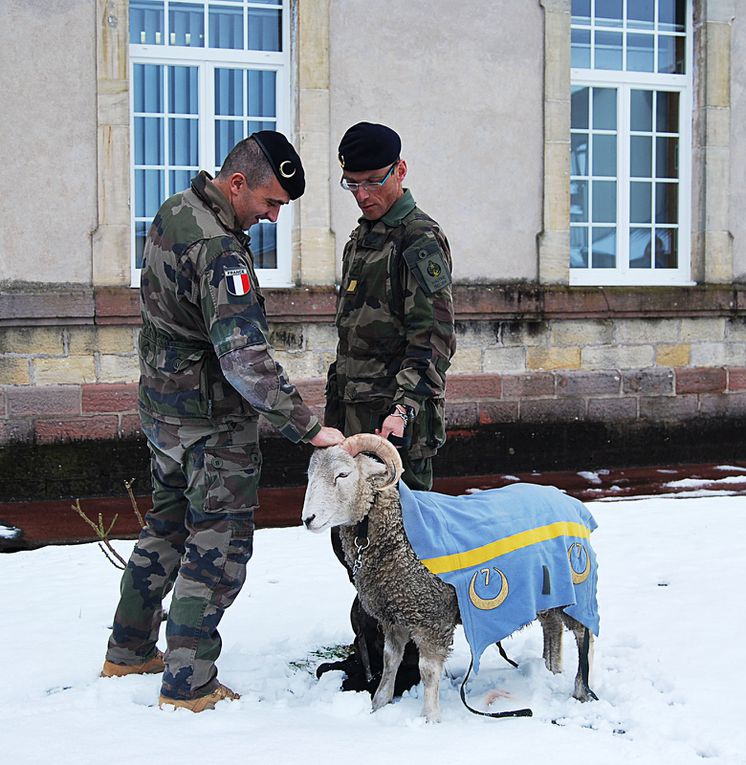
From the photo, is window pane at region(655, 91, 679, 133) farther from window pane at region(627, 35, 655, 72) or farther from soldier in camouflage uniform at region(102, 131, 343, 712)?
soldier in camouflage uniform at region(102, 131, 343, 712)

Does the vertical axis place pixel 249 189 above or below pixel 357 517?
above

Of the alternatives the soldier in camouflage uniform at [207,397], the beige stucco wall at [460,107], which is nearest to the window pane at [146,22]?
the beige stucco wall at [460,107]

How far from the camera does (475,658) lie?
11.6 ft

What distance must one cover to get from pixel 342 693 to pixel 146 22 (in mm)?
7119

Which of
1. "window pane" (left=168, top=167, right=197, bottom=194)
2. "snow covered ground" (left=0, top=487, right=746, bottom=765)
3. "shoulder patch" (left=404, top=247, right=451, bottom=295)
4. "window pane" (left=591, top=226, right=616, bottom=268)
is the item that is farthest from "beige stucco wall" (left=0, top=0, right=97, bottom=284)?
"shoulder patch" (left=404, top=247, right=451, bottom=295)

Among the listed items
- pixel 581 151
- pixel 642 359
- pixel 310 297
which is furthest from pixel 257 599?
pixel 581 151

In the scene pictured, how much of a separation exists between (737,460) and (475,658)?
305 inches

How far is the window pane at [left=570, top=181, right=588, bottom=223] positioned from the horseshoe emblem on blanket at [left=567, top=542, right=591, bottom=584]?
23.0ft

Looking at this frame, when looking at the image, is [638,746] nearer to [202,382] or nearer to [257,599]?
[202,382]

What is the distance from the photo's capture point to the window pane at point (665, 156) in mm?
10758

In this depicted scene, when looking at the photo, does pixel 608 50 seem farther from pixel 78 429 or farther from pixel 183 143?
pixel 78 429

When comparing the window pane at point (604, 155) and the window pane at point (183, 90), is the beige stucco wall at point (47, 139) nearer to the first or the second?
the window pane at point (183, 90)

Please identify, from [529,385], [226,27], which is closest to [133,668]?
[529,385]

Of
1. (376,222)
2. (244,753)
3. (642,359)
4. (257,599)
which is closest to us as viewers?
(244,753)
